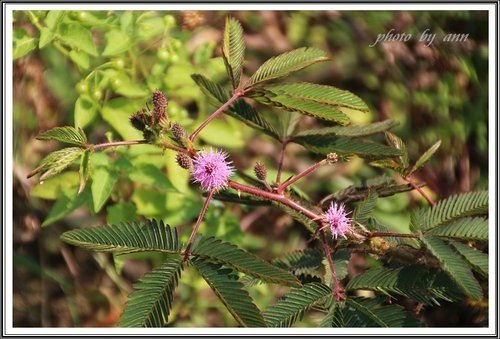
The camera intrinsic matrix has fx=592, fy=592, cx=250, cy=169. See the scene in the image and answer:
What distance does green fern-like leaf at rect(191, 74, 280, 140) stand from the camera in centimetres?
168

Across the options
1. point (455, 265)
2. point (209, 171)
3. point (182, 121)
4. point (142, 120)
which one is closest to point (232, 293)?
point (209, 171)

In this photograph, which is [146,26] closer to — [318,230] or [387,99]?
[318,230]

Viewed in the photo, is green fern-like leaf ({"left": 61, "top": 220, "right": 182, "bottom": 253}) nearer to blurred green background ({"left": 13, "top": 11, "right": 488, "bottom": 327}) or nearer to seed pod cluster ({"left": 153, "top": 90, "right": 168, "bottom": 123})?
seed pod cluster ({"left": 153, "top": 90, "right": 168, "bottom": 123})

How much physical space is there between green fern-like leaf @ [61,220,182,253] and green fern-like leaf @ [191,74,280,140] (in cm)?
47

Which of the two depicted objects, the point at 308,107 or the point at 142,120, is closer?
the point at 142,120

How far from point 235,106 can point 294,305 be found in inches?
24.4

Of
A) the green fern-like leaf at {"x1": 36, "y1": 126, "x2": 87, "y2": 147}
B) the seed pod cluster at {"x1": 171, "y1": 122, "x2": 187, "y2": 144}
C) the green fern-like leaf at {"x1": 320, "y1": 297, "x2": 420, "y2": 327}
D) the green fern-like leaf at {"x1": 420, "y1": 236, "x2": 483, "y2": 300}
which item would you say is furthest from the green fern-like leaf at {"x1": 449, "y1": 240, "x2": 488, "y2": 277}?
the green fern-like leaf at {"x1": 36, "y1": 126, "x2": 87, "y2": 147}

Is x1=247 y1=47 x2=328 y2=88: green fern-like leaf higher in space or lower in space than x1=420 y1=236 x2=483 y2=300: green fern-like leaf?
higher

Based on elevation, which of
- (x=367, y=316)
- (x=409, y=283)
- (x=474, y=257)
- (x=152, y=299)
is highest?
(x=474, y=257)

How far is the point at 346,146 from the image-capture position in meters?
1.68

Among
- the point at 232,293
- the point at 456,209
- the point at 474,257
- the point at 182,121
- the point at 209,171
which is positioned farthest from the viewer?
the point at 182,121

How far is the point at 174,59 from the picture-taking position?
7.43ft

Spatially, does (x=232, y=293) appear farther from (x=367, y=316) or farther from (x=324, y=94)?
(x=324, y=94)

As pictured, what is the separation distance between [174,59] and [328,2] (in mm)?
616
